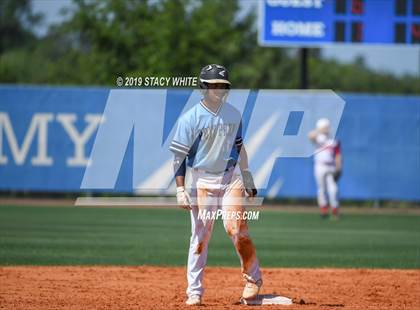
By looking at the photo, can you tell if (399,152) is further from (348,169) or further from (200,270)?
(200,270)

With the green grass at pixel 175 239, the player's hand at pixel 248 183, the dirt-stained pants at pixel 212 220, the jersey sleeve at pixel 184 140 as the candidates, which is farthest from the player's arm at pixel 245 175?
the green grass at pixel 175 239

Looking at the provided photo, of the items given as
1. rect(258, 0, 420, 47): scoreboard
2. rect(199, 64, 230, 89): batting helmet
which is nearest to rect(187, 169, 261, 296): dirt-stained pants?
rect(199, 64, 230, 89): batting helmet

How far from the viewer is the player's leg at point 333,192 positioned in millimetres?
20641

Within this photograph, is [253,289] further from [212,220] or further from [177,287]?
[177,287]

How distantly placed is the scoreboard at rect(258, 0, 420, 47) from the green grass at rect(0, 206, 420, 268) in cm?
437

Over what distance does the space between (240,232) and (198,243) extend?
44cm

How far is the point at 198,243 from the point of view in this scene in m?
8.75

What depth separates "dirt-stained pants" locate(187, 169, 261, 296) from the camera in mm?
8664

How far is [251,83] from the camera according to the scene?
36.2 meters

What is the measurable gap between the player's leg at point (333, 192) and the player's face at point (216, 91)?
12.3 metres

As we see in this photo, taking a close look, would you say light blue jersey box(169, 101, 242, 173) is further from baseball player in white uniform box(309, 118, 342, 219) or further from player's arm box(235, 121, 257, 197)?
baseball player in white uniform box(309, 118, 342, 219)

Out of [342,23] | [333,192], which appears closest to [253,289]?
[333,192]

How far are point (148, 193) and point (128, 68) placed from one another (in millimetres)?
8246

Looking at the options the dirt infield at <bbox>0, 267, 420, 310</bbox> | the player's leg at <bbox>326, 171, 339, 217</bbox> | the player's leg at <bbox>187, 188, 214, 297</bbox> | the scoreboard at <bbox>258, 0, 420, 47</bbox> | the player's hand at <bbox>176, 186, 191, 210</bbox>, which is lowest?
the player's leg at <bbox>326, 171, 339, 217</bbox>
